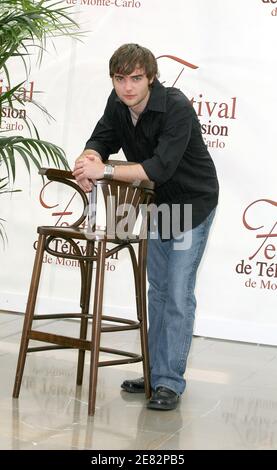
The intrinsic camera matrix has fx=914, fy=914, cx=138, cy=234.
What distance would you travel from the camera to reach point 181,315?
12.7 feet

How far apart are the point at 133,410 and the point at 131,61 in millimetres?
1427

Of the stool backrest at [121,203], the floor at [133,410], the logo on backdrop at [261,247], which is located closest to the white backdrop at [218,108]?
the logo on backdrop at [261,247]

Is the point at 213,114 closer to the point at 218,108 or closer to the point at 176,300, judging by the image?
the point at 218,108

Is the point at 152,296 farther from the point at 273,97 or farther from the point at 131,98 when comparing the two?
the point at 273,97

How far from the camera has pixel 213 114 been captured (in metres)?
5.61

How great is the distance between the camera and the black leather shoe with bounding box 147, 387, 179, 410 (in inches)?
150

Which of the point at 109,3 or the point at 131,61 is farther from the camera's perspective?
the point at 109,3

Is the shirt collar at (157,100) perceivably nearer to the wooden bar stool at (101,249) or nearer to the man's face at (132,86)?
the man's face at (132,86)

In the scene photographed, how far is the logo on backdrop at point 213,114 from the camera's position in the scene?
219 inches

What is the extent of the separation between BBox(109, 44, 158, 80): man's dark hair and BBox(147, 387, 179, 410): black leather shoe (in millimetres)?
1324

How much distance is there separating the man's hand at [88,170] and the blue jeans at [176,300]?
1.52 feet

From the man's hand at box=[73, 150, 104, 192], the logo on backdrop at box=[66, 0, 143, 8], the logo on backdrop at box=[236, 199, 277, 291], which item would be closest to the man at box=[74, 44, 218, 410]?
the man's hand at box=[73, 150, 104, 192]

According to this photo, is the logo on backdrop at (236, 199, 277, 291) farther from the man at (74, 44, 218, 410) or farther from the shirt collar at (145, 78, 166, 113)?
the shirt collar at (145, 78, 166, 113)

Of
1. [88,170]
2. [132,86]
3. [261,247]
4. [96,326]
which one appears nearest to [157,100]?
[132,86]
